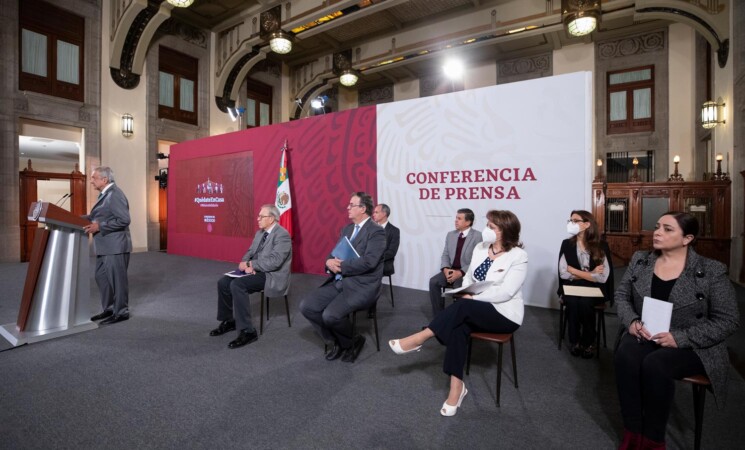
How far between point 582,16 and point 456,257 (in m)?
6.24

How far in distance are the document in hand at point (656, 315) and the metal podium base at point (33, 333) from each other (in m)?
4.19

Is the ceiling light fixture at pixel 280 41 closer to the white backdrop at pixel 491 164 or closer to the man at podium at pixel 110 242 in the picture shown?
the white backdrop at pixel 491 164

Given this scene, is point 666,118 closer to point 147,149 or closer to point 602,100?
point 602,100

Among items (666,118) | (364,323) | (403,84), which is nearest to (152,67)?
(403,84)

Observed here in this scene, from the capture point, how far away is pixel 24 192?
760cm

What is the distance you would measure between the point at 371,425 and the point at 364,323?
1.73m

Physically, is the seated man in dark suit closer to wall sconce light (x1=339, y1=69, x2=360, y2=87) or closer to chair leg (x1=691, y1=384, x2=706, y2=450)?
chair leg (x1=691, y1=384, x2=706, y2=450)

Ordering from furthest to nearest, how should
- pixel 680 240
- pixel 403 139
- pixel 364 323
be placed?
pixel 403 139 < pixel 364 323 < pixel 680 240

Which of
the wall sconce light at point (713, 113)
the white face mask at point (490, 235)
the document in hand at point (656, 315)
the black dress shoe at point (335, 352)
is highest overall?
the wall sconce light at point (713, 113)

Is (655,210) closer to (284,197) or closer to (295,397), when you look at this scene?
(284,197)

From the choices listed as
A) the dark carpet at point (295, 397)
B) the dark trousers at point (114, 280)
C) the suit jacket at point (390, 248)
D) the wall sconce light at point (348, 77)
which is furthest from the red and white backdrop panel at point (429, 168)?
the wall sconce light at point (348, 77)

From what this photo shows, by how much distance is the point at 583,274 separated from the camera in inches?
117

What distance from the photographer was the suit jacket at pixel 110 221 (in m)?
3.57

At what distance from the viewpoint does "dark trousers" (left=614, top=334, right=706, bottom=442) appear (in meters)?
1.59
